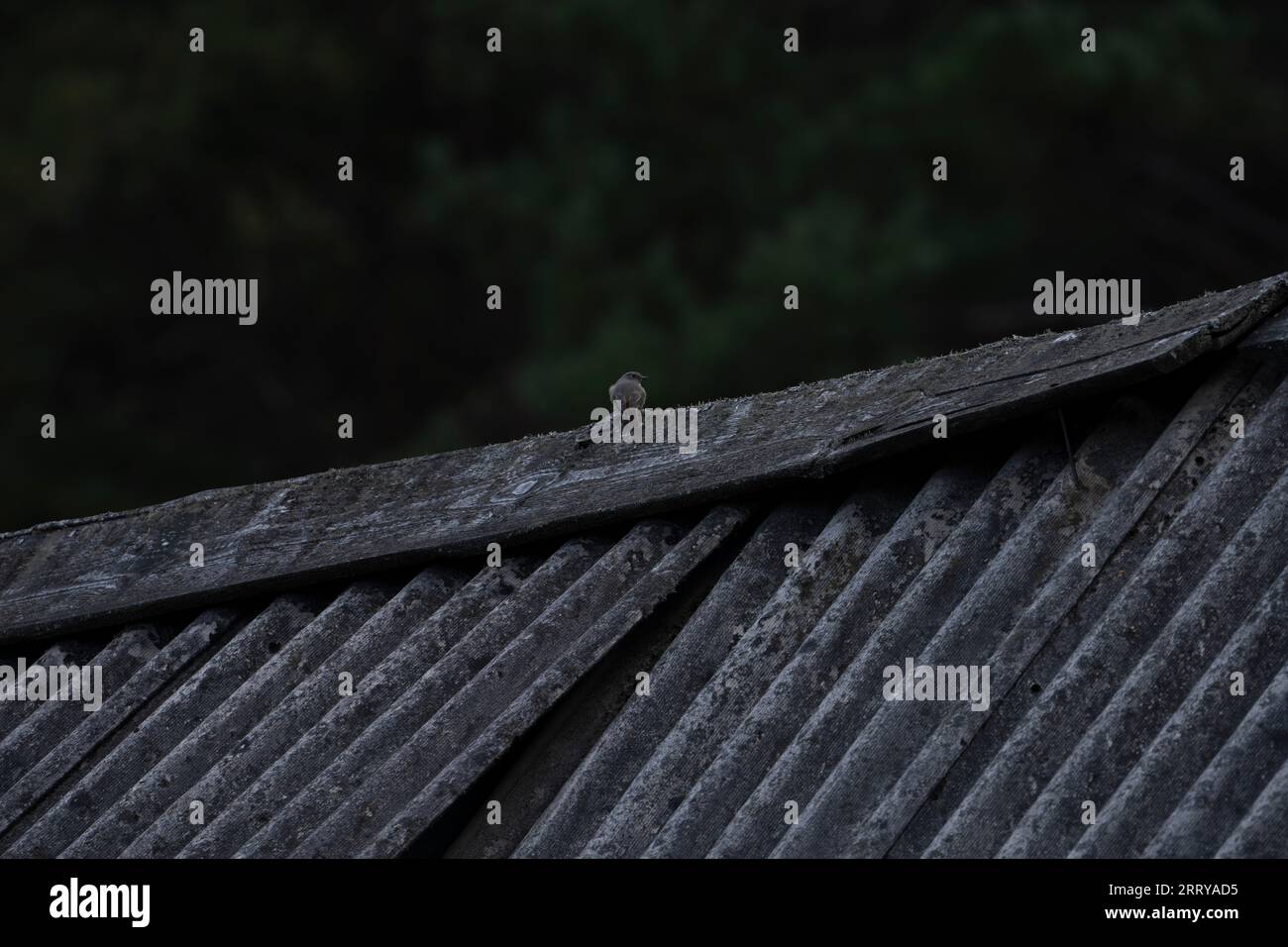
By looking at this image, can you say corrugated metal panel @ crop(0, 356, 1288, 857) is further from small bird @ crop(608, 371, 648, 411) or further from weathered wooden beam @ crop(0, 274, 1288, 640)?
small bird @ crop(608, 371, 648, 411)

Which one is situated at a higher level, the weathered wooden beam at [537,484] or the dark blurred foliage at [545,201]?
the dark blurred foliage at [545,201]

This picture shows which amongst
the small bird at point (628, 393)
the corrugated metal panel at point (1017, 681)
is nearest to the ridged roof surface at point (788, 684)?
the corrugated metal panel at point (1017, 681)

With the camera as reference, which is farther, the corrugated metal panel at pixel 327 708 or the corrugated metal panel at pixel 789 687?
the corrugated metal panel at pixel 327 708

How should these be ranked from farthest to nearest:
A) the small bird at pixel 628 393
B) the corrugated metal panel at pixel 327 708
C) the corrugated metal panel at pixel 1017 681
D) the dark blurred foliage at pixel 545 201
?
1. the dark blurred foliage at pixel 545 201
2. the small bird at pixel 628 393
3. the corrugated metal panel at pixel 327 708
4. the corrugated metal panel at pixel 1017 681

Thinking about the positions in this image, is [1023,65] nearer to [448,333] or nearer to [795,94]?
[795,94]

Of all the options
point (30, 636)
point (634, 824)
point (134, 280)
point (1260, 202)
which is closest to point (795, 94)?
point (1260, 202)

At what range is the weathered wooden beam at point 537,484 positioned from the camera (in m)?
4.45

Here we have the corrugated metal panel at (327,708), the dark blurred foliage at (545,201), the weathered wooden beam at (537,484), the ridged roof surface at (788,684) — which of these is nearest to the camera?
the ridged roof surface at (788,684)

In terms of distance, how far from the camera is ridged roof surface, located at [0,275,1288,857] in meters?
3.46

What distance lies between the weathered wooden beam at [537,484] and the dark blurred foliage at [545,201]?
10976mm

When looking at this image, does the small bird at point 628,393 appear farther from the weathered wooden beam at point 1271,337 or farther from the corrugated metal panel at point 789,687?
the weathered wooden beam at point 1271,337

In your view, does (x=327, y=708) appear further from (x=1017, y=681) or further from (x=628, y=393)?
(x=1017, y=681)

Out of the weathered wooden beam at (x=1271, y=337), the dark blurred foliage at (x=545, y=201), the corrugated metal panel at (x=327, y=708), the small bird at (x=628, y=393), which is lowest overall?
the corrugated metal panel at (x=327, y=708)

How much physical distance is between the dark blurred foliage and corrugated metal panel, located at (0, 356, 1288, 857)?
11.9 metres
